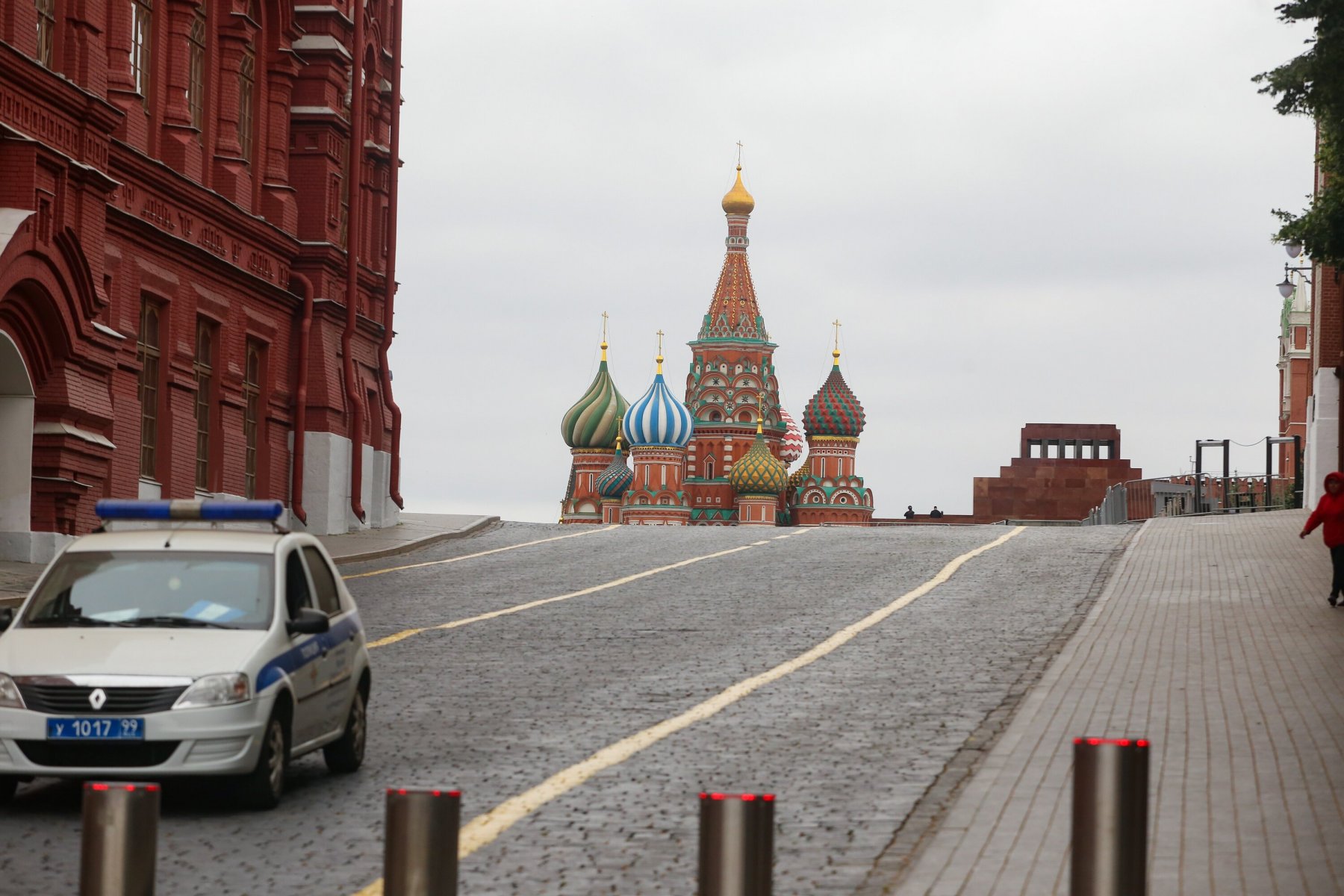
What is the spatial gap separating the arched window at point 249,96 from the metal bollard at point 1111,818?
3106 centimetres

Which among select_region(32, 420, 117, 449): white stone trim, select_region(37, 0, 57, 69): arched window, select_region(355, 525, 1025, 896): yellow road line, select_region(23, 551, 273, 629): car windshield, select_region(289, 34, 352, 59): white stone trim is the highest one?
Result: select_region(289, 34, 352, 59): white stone trim

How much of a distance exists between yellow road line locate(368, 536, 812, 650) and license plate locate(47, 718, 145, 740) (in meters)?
8.22

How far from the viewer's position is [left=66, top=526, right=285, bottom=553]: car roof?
39.1ft

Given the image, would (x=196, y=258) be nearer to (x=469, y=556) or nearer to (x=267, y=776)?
(x=469, y=556)

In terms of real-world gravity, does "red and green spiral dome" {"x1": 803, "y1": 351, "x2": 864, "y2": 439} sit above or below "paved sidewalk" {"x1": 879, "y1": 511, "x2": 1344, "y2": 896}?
above

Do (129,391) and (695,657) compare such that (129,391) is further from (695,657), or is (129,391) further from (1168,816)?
(1168,816)

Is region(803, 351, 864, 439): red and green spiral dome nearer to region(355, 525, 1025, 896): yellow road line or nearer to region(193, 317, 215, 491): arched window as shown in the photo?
region(193, 317, 215, 491): arched window

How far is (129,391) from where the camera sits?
97.2 feet

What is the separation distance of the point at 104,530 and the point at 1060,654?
912 cm

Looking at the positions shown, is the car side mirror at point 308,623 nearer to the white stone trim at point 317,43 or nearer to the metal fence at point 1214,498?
the white stone trim at point 317,43

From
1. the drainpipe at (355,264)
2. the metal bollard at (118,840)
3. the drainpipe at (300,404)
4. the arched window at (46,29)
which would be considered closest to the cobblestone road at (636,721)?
the metal bollard at (118,840)

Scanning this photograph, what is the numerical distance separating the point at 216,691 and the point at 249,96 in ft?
89.7

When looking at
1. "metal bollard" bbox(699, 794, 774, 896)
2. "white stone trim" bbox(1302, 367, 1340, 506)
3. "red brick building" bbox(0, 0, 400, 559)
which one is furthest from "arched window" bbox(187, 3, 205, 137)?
"metal bollard" bbox(699, 794, 774, 896)

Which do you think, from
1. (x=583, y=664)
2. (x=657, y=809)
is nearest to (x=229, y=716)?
(x=657, y=809)
